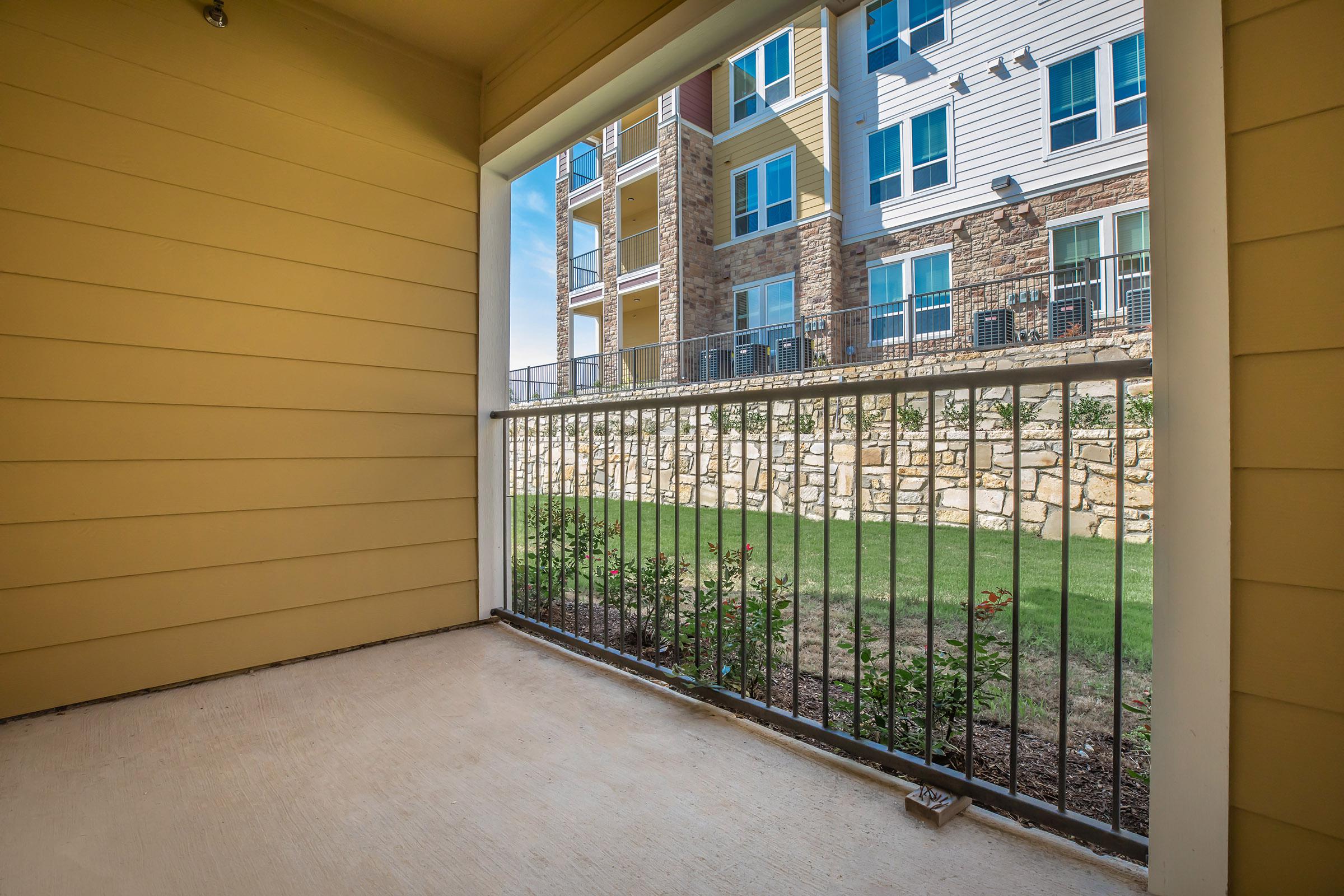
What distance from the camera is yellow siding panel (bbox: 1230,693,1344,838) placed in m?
0.93

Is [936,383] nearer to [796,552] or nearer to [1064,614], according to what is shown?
[1064,614]

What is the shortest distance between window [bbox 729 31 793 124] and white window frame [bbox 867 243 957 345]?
10.2 feet

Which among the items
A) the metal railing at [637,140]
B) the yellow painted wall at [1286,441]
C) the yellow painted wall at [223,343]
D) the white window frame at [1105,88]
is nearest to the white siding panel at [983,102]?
the white window frame at [1105,88]

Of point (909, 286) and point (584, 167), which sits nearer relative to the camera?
point (909, 286)

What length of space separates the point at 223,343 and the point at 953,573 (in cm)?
359

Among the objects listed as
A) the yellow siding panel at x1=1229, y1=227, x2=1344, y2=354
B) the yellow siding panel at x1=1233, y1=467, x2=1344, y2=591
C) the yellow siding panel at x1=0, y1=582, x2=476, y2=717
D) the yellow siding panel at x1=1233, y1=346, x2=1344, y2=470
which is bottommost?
the yellow siding panel at x1=0, y1=582, x2=476, y2=717

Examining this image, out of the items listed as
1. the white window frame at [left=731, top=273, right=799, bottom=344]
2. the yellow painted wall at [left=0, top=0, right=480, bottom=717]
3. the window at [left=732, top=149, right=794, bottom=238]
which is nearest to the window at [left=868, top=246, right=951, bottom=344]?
the white window frame at [left=731, top=273, right=799, bottom=344]

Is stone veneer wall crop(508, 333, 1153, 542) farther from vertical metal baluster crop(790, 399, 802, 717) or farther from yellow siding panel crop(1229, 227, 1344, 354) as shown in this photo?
yellow siding panel crop(1229, 227, 1344, 354)

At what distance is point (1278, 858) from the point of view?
0.97 meters

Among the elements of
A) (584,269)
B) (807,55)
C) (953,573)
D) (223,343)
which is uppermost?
(807,55)

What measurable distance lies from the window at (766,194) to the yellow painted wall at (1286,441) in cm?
876

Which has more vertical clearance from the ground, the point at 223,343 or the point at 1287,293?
the point at 223,343

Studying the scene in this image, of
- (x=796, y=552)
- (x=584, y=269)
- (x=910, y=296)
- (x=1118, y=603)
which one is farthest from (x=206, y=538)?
(x=584, y=269)

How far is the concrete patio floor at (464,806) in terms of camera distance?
3.84ft
